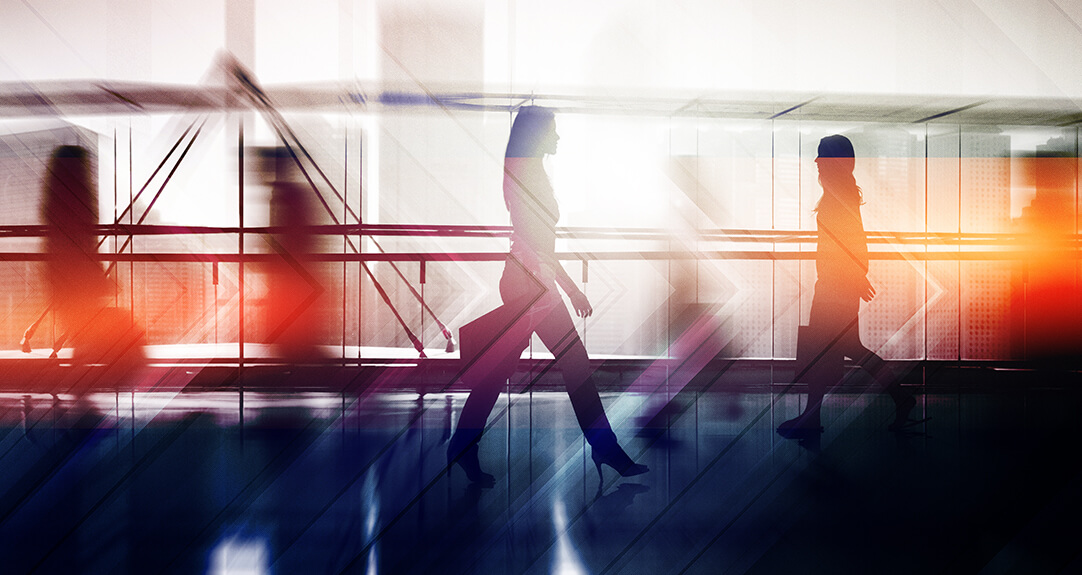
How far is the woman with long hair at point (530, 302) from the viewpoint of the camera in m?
1.62

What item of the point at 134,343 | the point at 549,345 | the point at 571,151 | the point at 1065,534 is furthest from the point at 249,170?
the point at 1065,534

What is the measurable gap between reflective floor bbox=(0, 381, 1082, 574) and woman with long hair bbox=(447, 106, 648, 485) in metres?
0.11

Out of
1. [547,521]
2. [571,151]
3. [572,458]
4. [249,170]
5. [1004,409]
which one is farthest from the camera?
[571,151]

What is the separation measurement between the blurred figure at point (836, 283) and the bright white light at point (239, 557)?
1797mm

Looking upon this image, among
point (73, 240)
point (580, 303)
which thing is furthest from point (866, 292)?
point (73, 240)

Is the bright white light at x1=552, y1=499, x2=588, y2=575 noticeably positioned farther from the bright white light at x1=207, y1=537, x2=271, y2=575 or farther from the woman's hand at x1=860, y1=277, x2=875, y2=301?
the woman's hand at x1=860, y1=277, x2=875, y2=301

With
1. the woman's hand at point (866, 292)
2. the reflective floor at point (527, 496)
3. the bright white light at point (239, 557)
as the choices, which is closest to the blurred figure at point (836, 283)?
the woman's hand at point (866, 292)

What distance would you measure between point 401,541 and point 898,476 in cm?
138

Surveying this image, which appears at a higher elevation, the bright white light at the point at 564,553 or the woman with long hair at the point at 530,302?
the woman with long hair at the point at 530,302

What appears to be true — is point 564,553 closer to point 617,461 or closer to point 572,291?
point 617,461

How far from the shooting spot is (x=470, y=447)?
1.60 metres

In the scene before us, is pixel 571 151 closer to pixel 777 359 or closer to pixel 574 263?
pixel 574 263

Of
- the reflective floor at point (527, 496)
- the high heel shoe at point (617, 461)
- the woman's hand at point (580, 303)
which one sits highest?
the woman's hand at point (580, 303)

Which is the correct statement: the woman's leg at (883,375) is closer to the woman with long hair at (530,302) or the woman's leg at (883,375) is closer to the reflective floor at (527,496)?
the reflective floor at (527,496)
